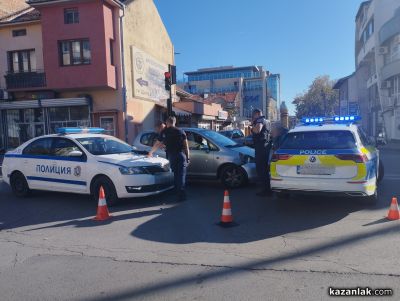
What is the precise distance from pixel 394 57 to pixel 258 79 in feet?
204

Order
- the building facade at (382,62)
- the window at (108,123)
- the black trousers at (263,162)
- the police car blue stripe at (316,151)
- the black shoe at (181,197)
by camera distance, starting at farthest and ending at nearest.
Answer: the building facade at (382,62), the window at (108,123), the black trousers at (263,162), the black shoe at (181,197), the police car blue stripe at (316,151)

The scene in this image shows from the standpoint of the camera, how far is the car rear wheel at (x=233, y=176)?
870 cm

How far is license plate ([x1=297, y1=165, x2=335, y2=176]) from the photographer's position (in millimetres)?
5926

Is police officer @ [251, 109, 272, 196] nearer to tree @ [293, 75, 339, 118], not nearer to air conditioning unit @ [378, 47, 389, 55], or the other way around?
air conditioning unit @ [378, 47, 389, 55]

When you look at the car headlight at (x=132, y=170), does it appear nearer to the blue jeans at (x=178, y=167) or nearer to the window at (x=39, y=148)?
the blue jeans at (x=178, y=167)

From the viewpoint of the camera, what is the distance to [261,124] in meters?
7.58

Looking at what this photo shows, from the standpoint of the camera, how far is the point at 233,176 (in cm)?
879

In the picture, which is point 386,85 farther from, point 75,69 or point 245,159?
point 245,159

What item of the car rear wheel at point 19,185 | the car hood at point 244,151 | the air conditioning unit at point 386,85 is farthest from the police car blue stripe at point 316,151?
the air conditioning unit at point 386,85

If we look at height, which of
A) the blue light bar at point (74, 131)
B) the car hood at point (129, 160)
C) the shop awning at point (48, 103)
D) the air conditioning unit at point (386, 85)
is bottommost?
the car hood at point (129, 160)

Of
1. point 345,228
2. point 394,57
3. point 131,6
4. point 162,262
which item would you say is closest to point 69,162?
point 162,262

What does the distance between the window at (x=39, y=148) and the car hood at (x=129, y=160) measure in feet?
5.21

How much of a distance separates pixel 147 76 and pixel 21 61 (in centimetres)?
772

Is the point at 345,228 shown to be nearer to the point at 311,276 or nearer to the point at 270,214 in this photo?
the point at 270,214
